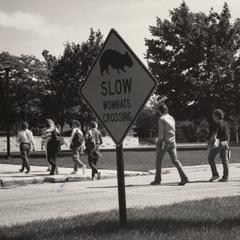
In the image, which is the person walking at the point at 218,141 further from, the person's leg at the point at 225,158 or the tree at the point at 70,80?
the tree at the point at 70,80

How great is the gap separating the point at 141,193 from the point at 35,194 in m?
2.26

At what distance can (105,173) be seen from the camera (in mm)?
17453

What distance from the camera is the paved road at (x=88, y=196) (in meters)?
9.35

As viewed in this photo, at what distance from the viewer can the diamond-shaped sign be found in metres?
6.55

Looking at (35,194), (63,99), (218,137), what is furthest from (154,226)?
(63,99)

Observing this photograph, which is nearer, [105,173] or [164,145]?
[164,145]

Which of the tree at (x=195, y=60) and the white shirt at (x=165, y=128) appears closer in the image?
the white shirt at (x=165, y=128)

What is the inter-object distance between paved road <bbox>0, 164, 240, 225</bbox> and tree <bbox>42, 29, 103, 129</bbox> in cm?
2787

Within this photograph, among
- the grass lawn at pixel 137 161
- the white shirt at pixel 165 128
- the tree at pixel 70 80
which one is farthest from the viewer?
the tree at pixel 70 80

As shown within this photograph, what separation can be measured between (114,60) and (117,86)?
304 mm

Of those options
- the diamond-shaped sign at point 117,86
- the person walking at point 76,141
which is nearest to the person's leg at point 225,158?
the person walking at point 76,141

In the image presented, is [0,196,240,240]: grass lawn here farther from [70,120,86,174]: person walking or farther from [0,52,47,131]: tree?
[0,52,47,131]: tree

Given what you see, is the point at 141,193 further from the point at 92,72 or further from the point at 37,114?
the point at 37,114

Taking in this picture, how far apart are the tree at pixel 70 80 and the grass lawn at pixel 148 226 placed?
1362 inches
